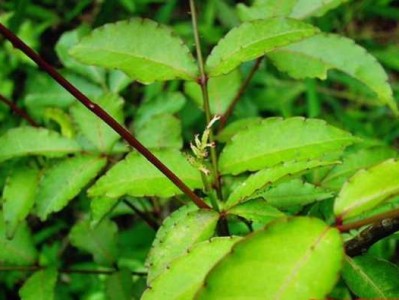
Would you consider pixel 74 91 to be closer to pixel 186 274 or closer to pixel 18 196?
pixel 186 274

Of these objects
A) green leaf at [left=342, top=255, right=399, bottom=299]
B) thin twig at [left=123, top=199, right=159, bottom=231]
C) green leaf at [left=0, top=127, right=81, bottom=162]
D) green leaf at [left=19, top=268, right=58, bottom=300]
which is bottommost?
green leaf at [left=19, top=268, right=58, bottom=300]

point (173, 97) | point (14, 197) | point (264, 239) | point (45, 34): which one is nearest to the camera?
point (264, 239)

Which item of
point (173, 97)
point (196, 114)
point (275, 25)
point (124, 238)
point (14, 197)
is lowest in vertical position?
point (124, 238)

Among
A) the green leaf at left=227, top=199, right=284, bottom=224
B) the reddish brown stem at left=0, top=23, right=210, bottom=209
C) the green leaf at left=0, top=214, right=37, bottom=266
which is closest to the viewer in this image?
the reddish brown stem at left=0, top=23, right=210, bottom=209

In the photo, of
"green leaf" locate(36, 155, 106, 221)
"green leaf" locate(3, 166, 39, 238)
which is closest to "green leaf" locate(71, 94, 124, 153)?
"green leaf" locate(36, 155, 106, 221)

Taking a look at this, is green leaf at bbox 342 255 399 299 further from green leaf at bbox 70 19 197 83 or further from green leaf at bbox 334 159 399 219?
green leaf at bbox 70 19 197 83

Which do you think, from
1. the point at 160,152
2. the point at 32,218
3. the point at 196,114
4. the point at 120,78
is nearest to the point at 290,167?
the point at 160,152

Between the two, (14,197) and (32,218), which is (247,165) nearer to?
(14,197)

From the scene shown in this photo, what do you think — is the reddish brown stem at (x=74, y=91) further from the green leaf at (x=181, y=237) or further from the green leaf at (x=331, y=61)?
the green leaf at (x=331, y=61)
